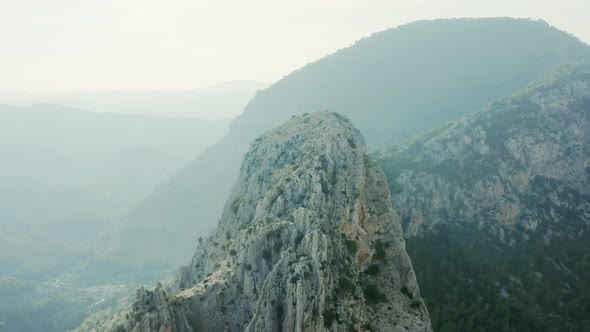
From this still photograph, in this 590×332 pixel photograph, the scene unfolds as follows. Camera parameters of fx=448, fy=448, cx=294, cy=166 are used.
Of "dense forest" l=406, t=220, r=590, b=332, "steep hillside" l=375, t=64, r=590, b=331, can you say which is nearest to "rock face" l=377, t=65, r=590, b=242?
"steep hillside" l=375, t=64, r=590, b=331

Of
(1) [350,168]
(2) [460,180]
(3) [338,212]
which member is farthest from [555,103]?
(3) [338,212]

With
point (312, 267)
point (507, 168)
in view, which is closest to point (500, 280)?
point (507, 168)

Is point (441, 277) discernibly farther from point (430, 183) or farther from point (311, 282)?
point (311, 282)

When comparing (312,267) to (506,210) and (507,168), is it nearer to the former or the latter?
(506,210)

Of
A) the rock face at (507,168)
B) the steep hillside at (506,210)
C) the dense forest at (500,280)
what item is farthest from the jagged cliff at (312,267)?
the rock face at (507,168)

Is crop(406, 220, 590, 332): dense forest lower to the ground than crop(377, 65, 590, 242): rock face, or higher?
lower

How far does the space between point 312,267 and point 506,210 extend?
103m

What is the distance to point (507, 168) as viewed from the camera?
493 feet

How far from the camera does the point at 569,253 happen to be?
130 m

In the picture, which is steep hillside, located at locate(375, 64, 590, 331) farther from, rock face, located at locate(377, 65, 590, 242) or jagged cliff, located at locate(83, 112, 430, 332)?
jagged cliff, located at locate(83, 112, 430, 332)

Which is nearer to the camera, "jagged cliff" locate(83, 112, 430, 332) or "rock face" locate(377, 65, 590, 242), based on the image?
"jagged cliff" locate(83, 112, 430, 332)

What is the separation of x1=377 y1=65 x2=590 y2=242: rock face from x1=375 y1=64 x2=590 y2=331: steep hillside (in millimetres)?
345

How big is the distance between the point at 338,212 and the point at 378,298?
1552 centimetres

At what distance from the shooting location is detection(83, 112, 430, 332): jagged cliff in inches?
2287
